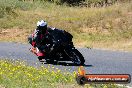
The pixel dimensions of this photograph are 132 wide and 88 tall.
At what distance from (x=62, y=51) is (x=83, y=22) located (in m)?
12.7

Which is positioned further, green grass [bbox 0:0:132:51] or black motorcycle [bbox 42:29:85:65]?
green grass [bbox 0:0:132:51]

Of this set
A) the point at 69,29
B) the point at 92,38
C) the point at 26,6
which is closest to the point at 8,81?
the point at 92,38

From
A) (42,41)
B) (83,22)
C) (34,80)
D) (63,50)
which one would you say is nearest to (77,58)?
(63,50)

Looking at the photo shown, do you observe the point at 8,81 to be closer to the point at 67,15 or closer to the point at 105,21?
the point at 105,21

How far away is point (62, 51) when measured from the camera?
48.0 feet

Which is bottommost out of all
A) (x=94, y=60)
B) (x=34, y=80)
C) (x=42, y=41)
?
(x=94, y=60)

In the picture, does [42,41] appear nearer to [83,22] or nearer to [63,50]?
[63,50]

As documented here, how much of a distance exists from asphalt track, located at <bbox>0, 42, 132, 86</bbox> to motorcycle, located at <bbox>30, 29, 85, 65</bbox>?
0.73 feet

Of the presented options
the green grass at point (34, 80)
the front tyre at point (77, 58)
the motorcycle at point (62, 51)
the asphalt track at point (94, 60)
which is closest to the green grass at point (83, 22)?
the asphalt track at point (94, 60)

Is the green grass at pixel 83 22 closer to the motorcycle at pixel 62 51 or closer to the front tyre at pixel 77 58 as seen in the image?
the motorcycle at pixel 62 51

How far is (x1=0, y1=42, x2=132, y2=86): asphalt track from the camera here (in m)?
13.2

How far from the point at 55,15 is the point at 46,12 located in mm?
1694

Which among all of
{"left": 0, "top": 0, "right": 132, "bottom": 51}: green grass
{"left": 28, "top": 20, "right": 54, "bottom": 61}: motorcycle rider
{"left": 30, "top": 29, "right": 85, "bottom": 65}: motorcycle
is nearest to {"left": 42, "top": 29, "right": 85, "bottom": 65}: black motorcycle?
{"left": 30, "top": 29, "right": 85, "bottom": 65}: motorcycle

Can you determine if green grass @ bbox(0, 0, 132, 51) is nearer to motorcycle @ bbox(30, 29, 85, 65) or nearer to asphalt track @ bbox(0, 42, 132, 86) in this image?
asphalt track @ bbox(0, 42, 132, 86)
